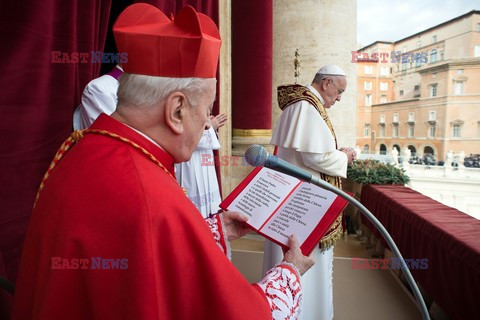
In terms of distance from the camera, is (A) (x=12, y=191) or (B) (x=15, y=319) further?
(A) (x=12, y=191)

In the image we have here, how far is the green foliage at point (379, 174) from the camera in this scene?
434 cm

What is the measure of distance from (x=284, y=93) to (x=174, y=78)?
1.98 m

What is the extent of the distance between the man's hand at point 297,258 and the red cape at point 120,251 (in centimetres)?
30

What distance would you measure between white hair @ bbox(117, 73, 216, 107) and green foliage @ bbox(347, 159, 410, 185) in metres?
3.99

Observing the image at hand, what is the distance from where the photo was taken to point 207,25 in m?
0.96

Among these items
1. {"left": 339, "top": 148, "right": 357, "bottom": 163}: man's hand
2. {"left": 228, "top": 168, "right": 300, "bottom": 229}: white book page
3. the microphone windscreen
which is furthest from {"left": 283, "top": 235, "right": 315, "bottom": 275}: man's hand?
{"left": 339, "top": 148, "right": 357, "bottom": 163}: man's hand

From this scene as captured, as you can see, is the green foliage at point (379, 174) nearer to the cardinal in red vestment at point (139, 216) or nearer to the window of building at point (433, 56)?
the cardinal in red vestment at point (139, 216)

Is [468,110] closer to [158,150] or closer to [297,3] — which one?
[297,3]

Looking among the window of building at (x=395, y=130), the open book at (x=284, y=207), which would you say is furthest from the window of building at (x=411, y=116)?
the open book at (x=284, y=207)

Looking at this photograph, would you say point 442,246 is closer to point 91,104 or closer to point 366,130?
point 91,104

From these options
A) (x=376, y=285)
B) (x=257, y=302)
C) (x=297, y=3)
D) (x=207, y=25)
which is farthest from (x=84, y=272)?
(x=297, y=3)

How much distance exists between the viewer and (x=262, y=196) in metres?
1.32

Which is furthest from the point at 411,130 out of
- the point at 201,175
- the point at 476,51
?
the point at 201,175

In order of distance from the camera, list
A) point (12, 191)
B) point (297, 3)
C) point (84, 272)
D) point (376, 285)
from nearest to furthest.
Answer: point (84, 272) → point (12, 191) → point (376, 285) → point (297, 3)
